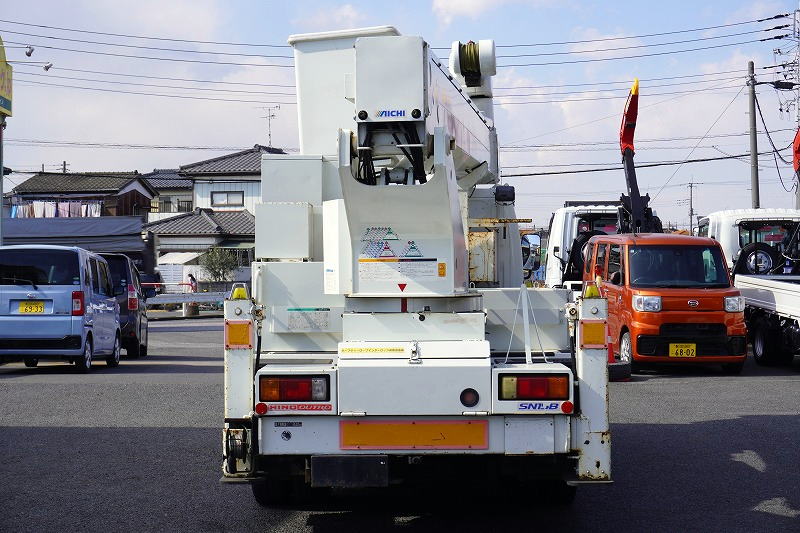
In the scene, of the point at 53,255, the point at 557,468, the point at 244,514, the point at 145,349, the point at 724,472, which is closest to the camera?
the point at 557,468

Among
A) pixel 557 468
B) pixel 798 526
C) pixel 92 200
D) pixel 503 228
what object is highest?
pixel 92 200

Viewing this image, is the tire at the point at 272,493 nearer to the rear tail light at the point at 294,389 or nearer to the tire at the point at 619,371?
the rear tail light at the point at 294,389

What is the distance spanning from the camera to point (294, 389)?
5684 mm

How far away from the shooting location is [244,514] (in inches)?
269

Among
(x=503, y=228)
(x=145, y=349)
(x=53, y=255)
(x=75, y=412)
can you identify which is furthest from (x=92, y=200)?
(x=503, y=228)

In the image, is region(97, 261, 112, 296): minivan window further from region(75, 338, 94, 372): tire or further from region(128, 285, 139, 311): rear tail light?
region(128, 285, 139, 311): rear tail light

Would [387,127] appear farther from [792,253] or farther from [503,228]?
[792,253]

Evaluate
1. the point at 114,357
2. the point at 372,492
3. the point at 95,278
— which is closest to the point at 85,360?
the point at 95,278

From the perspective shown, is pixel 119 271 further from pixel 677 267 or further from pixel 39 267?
pixel 677 267

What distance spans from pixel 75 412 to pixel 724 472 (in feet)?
23.4

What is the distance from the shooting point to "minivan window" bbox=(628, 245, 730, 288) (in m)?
15.8

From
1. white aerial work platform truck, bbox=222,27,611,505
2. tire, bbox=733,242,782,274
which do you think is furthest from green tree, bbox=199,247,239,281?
white aerial work platform truck, bbox=222,27,611,505

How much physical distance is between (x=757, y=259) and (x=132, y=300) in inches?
504

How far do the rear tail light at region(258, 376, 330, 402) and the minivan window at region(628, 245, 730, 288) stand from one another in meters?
10.9
